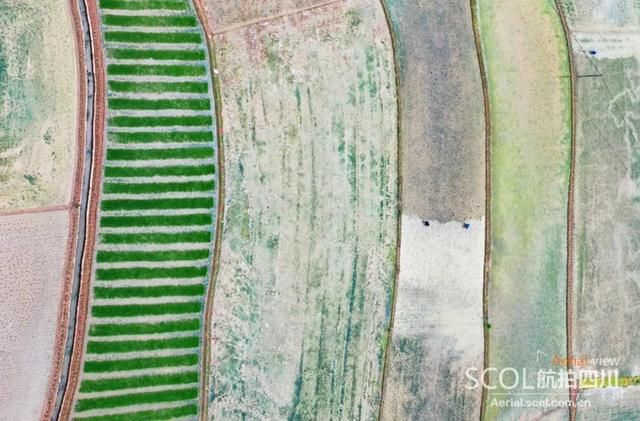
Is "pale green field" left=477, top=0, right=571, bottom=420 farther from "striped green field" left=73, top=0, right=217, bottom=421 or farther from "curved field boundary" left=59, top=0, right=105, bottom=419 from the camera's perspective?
"curved field boundary" left=59, top=0, right=105, bottom=419

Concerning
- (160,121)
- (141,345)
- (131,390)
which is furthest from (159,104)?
(131,390)

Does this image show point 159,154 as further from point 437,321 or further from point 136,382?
point 437,321

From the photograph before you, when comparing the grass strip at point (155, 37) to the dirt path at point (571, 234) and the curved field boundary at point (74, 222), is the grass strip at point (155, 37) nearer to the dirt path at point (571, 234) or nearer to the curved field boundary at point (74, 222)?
the curved field boundary at point (74, 222)

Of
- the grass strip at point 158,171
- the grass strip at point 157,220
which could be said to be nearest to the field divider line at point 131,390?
the grass strip at point 157,220

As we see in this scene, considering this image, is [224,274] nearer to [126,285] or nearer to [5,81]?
[126,285]

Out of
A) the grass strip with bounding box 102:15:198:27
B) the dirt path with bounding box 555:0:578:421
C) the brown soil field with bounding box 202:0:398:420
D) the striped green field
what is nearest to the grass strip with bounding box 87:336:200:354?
the striped green field

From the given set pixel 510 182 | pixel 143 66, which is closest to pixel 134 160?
pixel 143 66
